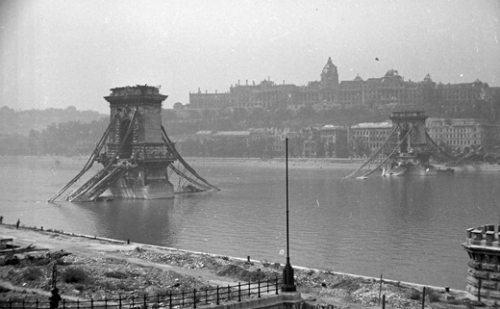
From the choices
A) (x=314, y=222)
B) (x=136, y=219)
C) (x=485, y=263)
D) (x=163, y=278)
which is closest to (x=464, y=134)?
(x=314, y=222)

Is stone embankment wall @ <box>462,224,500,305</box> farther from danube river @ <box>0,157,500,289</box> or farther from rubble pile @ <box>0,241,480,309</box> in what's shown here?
danube river @ <box>0,157,500,289</box>

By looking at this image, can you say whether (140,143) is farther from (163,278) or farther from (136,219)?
(163,278)

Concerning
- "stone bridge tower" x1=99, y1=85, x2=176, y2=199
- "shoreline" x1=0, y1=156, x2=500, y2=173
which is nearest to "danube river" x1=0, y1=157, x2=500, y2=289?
"stone bridge tower" x1=99, y1=85, x2=176, y2=199

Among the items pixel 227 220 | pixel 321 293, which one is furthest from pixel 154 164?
pixel 321 293

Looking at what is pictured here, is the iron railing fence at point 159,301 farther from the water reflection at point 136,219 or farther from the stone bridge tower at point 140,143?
the stone bridge tower at point 140,143

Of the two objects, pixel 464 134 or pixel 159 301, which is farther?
pixel 464 134

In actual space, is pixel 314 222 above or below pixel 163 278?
below

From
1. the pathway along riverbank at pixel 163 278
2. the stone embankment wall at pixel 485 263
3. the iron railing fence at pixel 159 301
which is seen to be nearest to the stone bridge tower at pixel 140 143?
the pathway along riverbank at pixel 163 278
